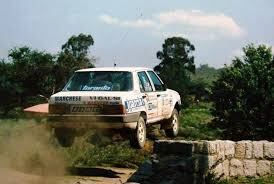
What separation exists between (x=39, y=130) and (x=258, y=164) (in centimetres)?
598

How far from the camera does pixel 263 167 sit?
14.0 m

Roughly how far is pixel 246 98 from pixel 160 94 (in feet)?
49.9

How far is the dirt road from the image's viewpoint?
13906 mm

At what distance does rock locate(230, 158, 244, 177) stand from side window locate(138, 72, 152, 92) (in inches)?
109

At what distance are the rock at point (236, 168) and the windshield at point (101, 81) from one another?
136 inches

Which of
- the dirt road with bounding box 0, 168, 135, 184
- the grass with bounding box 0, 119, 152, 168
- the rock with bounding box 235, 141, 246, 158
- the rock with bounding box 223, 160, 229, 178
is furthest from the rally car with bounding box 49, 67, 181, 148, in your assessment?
the grass with bounding box 0, 119, 152, 168

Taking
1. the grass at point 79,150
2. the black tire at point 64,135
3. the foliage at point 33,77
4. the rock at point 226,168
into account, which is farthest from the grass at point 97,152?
the foliage at point 33,77

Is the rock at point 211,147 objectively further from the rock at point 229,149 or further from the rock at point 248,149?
the rock at point 248,149

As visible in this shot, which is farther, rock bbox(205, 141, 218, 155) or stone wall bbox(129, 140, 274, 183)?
rock bbox(205, 141, 218, 155)

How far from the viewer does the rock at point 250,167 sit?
13.6 meters

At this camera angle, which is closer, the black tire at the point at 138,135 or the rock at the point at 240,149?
the black tire at the point at 138,135

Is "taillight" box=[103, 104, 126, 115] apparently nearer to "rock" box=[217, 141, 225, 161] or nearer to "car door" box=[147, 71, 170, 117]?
"car door" box=[147, 71, 170, 117]

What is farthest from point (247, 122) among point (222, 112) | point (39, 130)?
point (39, 130)

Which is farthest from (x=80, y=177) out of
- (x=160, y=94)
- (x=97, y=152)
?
(x=160, y=94)
